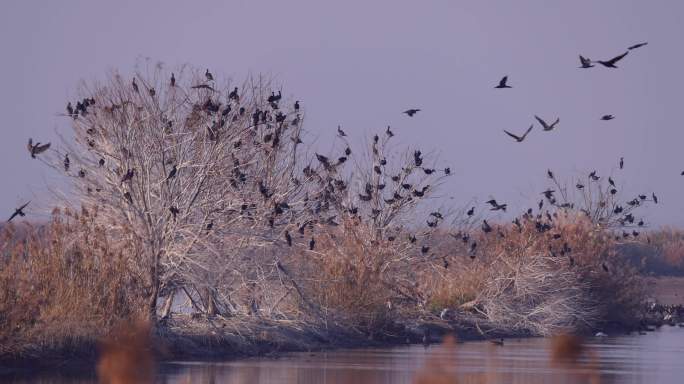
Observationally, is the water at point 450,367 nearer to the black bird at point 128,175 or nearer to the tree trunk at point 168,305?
the tree trunk at point 168,305

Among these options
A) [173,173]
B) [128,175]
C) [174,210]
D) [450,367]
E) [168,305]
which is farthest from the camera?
[168,305]

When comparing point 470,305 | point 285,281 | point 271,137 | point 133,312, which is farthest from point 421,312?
point 133,312

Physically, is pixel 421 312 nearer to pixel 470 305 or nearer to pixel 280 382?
pixel 470 305

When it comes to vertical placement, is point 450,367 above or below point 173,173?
below

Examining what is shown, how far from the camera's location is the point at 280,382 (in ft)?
67.0

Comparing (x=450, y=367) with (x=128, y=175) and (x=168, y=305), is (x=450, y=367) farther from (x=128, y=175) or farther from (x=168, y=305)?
(x=168, y=305)

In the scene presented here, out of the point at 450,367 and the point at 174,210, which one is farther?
the point at 174,210

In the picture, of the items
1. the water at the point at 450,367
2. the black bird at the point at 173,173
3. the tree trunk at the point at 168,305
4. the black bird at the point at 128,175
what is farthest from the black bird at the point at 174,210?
the water at the point at 450,367

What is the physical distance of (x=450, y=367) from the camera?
58.4 feet

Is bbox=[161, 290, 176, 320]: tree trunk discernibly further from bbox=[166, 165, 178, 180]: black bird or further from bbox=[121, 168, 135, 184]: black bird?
bbox=[121, 168, 135, 184]: black bird

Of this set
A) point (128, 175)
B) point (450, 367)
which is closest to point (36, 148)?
point (128, 175)

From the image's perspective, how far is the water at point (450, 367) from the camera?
21.0 meters

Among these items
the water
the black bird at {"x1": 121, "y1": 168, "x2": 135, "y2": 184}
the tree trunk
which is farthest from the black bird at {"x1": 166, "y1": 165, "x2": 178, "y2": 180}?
the water

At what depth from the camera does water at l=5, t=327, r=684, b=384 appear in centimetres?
2098
